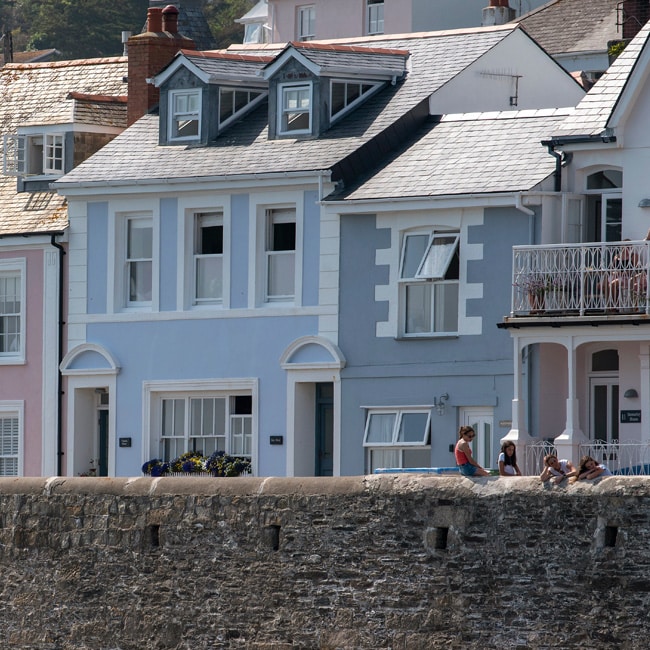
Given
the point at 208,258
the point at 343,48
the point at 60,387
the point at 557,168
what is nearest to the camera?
the point at 557,168

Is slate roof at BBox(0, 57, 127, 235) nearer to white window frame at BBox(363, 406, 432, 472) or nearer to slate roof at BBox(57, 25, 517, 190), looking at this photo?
slate roof at BBox(57, 25, 517, 190)

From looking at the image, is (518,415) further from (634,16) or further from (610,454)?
(634,16)

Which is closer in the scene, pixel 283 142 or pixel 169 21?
pixel 283 142

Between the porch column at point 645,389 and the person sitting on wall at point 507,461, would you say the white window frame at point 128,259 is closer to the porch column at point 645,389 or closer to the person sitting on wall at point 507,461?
the porch column at point 645,389

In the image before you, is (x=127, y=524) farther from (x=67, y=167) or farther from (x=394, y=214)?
(x=67, y=167)

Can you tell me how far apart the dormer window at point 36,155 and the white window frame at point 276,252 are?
5236 millimetres

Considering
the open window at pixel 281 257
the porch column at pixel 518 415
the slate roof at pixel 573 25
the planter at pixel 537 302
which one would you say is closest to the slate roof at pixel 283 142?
the open window at pixel 281 257

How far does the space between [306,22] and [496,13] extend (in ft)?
23.8

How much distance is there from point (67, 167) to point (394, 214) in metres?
7.54

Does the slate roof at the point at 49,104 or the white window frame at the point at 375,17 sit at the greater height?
the white window frame at the point at 375,17

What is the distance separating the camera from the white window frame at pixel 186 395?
108 feet

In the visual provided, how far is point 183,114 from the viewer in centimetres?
3488

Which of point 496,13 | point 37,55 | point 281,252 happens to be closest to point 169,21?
point 281,252

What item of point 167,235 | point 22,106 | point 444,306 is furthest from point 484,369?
point 22,106
